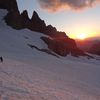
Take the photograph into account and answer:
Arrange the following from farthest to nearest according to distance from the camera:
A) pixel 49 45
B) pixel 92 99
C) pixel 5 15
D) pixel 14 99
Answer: pixel 5 15 → pixel 49 45 → pixel 92 99 → pixel 14 99

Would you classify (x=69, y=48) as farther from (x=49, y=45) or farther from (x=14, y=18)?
(x=14, y=18)

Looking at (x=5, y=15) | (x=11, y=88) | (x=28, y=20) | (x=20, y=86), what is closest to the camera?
(x=11, y=88)

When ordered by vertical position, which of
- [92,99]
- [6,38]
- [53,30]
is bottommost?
[92,99]

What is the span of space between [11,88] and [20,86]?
126 cm

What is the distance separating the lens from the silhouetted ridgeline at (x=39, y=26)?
76.6 m

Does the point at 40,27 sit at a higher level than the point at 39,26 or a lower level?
lower

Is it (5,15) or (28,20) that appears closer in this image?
(5,15)

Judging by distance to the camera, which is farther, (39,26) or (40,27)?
(40,27)

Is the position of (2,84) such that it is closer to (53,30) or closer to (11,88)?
(11,88)

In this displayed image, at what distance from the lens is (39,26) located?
9925cm

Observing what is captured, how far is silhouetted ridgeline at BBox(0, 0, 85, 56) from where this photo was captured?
76.6m

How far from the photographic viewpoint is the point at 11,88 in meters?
15.0

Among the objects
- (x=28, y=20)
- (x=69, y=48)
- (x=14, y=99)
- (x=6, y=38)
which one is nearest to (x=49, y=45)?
(x=69, y=48)

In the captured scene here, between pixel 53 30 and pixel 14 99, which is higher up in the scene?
pixel 53 30
